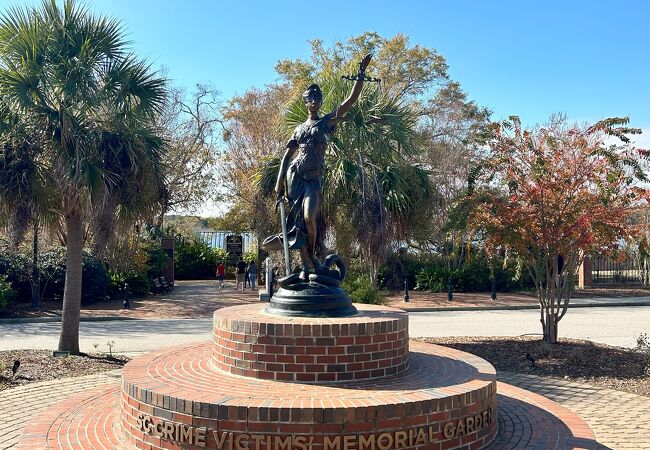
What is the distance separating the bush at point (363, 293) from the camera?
40.6 ft

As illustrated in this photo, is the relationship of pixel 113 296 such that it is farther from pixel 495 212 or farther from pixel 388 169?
pixel 495 212

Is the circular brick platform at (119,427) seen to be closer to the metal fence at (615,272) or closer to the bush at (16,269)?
the bush at (16,269)

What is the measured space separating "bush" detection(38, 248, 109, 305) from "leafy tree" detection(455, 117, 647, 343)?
1313 centimetres

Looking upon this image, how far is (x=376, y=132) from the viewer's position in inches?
570

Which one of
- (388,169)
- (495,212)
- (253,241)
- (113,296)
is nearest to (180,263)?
(253,241)

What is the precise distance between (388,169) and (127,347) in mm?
9646

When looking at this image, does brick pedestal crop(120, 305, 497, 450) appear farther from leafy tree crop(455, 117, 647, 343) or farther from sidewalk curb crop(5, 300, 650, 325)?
sidewalk curb crop(5, 300, 650, 325)

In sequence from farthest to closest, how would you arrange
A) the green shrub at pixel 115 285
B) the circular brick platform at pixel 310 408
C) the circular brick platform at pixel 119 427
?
the green shrub at pixel 115 285, the circular brick platform at pixel 119 427, the circular brick platform at pixel 310 408

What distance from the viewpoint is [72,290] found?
9.46 meters

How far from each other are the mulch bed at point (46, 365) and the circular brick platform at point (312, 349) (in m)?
3.86

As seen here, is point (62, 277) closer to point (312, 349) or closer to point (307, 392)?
point (312, 349)

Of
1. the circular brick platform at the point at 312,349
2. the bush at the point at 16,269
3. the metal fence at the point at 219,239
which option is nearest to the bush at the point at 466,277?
the metal fence at the point at 219,239

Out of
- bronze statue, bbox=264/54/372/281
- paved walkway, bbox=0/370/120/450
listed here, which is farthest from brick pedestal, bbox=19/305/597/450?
bronze statue, bbox=264/54/372/281

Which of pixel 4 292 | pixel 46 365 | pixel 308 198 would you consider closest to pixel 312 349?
pixel 308 198
